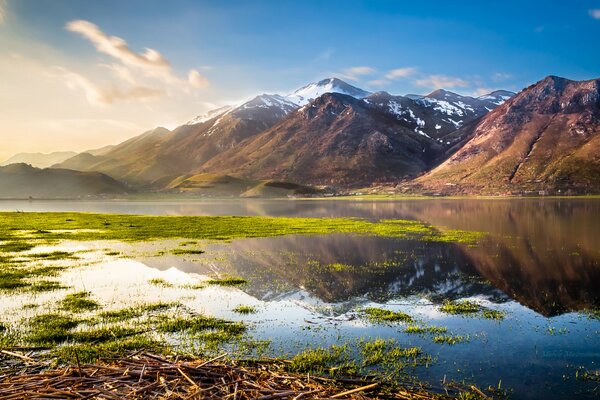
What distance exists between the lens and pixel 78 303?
27.1 m

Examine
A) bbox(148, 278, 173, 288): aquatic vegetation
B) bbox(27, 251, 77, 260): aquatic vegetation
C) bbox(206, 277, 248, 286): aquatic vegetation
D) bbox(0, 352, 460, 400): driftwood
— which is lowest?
bbox(206, 277, 248, 286): aquatic vegetation

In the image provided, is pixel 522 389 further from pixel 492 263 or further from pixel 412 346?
pixel 492 263

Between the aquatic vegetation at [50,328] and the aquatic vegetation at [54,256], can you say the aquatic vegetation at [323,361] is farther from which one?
the aquatic vegetation at [54,256]

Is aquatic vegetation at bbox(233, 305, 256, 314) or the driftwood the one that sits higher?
the driftwood

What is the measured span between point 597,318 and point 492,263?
18268mm

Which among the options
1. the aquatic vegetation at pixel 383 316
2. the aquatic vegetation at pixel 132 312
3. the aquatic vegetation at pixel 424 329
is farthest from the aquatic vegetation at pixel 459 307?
the aquatic vegetation at pixel 132 312

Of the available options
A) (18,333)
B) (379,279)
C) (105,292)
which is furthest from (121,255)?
(379,279)

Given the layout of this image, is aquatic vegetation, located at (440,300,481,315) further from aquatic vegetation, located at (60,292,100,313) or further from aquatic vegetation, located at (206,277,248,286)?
aquatic vegetation, located at (60,292,100,313)

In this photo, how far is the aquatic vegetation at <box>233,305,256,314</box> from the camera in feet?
86.3

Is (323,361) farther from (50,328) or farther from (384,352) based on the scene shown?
(50,328)

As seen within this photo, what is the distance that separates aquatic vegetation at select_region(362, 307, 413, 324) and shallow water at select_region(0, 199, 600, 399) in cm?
85

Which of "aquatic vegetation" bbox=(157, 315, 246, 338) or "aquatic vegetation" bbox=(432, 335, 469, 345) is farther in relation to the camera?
"aquatic vegetation" bbox=(157, 315, 246, 338)

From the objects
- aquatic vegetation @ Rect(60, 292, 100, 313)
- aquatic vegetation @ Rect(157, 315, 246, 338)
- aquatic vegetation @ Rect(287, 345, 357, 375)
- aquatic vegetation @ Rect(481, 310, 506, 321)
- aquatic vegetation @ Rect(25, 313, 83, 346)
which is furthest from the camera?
aquatic vegetation @ Rect(60, 292, 100, 313)

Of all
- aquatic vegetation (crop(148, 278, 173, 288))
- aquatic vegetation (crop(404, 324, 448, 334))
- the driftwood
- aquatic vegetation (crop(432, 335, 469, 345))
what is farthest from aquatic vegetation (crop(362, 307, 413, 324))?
aquatic vegetation (crop(148, 278, 173, 288))
